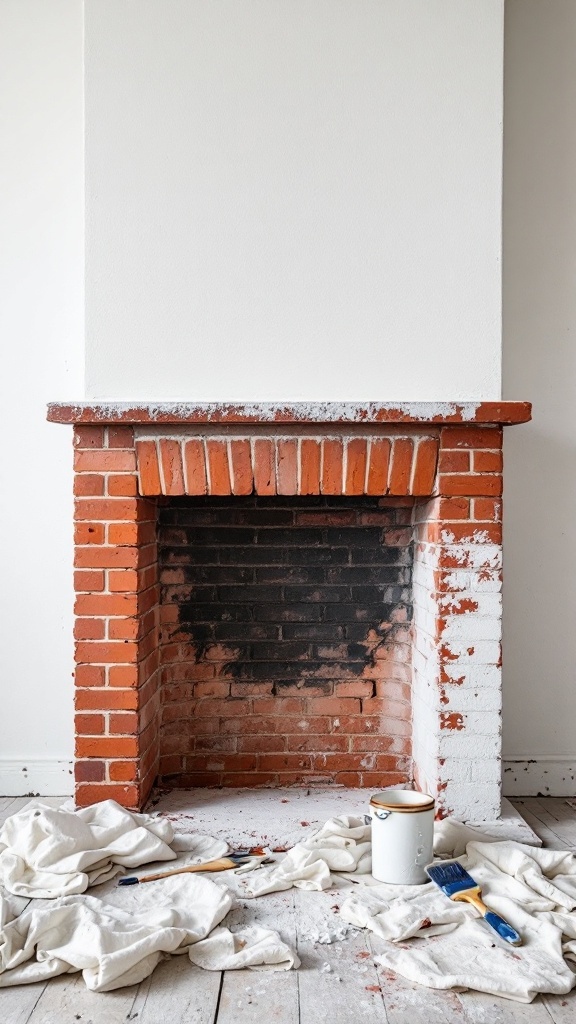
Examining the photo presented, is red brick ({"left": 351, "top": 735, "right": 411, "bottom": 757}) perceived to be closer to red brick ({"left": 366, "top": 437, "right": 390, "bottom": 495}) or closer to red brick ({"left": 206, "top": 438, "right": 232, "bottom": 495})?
red brick ({"left": 366, "top": 437, "right": 390, "bottom": 495})

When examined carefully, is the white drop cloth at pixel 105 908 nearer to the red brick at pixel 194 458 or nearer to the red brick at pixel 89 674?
the red brick at pixel 89 674

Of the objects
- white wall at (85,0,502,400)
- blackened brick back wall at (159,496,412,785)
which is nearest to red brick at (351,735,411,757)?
blackened brick back wall at (159,496,412,785)

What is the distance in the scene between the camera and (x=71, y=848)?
7.20 feet

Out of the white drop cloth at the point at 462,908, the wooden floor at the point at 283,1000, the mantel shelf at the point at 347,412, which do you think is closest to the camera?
the wooden floor at the point at 283,1000

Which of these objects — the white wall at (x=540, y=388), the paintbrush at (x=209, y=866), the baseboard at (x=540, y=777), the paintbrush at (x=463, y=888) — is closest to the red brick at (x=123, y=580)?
the paintbrush at (x=209, y=866)

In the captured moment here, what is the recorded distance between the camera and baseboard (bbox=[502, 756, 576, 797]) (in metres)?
2.95

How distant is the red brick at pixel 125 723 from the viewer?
100 inches

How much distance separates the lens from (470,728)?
8.27 ft

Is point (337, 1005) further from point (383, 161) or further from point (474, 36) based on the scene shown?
point (474, 36)

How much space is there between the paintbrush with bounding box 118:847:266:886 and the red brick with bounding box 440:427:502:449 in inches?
51.7

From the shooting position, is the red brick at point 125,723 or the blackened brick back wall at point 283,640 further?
the blackened brick back wall at point 283,640

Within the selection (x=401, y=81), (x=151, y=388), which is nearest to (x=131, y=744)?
(x=151, y=388)

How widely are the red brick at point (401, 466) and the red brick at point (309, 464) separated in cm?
23

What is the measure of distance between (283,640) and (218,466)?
2.50ft
